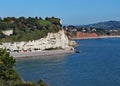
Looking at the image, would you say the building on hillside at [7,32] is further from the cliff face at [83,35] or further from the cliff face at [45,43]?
the cliff face at [83,35]

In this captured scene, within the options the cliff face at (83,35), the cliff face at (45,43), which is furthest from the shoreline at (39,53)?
the cliff face at (83,35)

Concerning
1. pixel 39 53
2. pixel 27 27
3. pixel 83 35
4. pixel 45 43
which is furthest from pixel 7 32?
pixel 83 35

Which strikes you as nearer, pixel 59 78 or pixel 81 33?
pixel 59 78

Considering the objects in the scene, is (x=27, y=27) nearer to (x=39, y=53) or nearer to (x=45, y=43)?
(x=45, y=43)

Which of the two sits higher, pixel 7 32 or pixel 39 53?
pixel 7 32

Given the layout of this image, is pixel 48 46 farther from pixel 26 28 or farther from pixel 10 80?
pixel 10 80

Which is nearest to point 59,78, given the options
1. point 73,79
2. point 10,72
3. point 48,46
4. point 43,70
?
point 73,79
